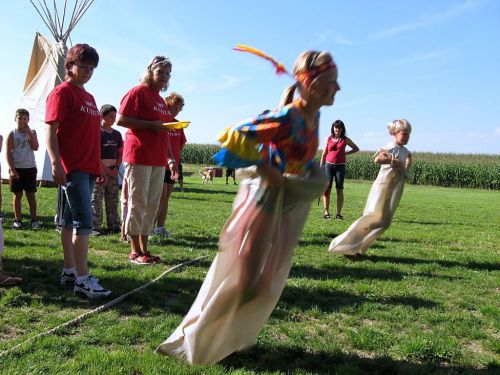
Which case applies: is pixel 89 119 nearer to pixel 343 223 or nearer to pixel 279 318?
pixel 279 318

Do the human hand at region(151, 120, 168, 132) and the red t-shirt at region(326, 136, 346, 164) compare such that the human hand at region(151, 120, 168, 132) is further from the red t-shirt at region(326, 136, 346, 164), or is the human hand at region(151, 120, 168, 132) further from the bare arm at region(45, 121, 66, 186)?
the red t-shirt at region(326, 136, 346, 164)

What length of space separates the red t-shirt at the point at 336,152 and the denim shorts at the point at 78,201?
711 cm

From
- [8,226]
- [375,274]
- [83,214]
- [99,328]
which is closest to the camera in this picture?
[99,328]

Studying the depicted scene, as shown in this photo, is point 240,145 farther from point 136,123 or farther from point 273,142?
point 136,123

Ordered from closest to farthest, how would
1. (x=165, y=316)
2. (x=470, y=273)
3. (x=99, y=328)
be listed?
(x=99, y=328), (x=165, y=316), (x=470, y=273)

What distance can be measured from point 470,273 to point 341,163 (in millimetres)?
4907

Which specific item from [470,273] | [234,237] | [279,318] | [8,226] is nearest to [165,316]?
[279,318]

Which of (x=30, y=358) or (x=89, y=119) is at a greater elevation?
(x=89, y=119)

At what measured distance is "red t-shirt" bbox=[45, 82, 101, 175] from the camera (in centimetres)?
393

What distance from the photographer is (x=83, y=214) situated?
405cm

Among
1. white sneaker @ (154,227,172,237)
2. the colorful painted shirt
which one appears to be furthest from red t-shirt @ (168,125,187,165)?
the colorful painted shirt

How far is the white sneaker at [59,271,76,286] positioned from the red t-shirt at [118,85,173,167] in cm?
144

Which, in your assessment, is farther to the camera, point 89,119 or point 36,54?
point 36,54

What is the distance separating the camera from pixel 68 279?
174 inches
